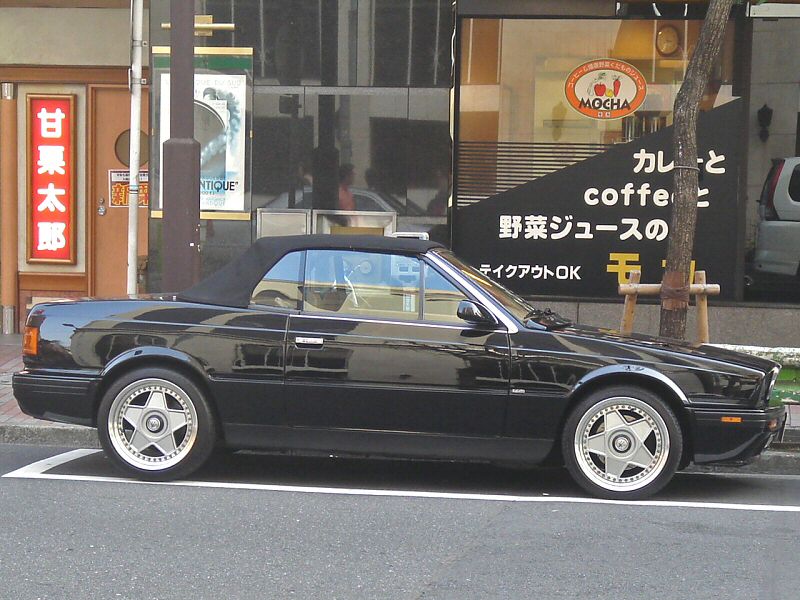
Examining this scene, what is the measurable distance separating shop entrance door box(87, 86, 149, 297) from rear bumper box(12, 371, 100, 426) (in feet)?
20.6

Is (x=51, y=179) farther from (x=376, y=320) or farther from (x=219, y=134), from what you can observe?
(x=376, y=320)

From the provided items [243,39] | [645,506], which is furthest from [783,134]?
[645,506]

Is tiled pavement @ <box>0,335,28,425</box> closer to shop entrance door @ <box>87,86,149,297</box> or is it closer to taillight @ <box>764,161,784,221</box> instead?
shop entrance door @ <box>87,86,149,297</box>

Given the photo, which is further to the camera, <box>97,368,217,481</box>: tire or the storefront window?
the storefront window

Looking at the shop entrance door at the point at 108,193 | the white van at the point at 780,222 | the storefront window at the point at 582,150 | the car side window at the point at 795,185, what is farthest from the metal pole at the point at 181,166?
the car side window at the point at 795,185

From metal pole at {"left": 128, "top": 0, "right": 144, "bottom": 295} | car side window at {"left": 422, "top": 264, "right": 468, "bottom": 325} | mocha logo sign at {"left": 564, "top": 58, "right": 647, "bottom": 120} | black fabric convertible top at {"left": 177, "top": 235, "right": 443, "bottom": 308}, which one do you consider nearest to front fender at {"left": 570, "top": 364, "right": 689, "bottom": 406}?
car side window at {"left": 422, "top": 264, "right": 468, "bottom": 325}

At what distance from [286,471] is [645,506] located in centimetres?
226

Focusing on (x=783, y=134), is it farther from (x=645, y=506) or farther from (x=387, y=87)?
(x=645, y=506)

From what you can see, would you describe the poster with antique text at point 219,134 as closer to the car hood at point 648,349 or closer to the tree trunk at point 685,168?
the tree trunk at point 685,168

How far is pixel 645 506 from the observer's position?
6.20 metres

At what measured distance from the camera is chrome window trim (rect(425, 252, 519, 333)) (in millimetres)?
6352

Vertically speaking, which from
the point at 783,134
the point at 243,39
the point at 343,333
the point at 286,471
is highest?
the point at 243,39

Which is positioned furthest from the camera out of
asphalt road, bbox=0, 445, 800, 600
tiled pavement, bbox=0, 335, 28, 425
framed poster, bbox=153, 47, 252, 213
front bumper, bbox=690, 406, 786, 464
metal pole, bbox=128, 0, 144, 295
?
framed poster, bbox=153, 47, 252, 213

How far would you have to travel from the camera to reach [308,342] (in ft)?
21.0
